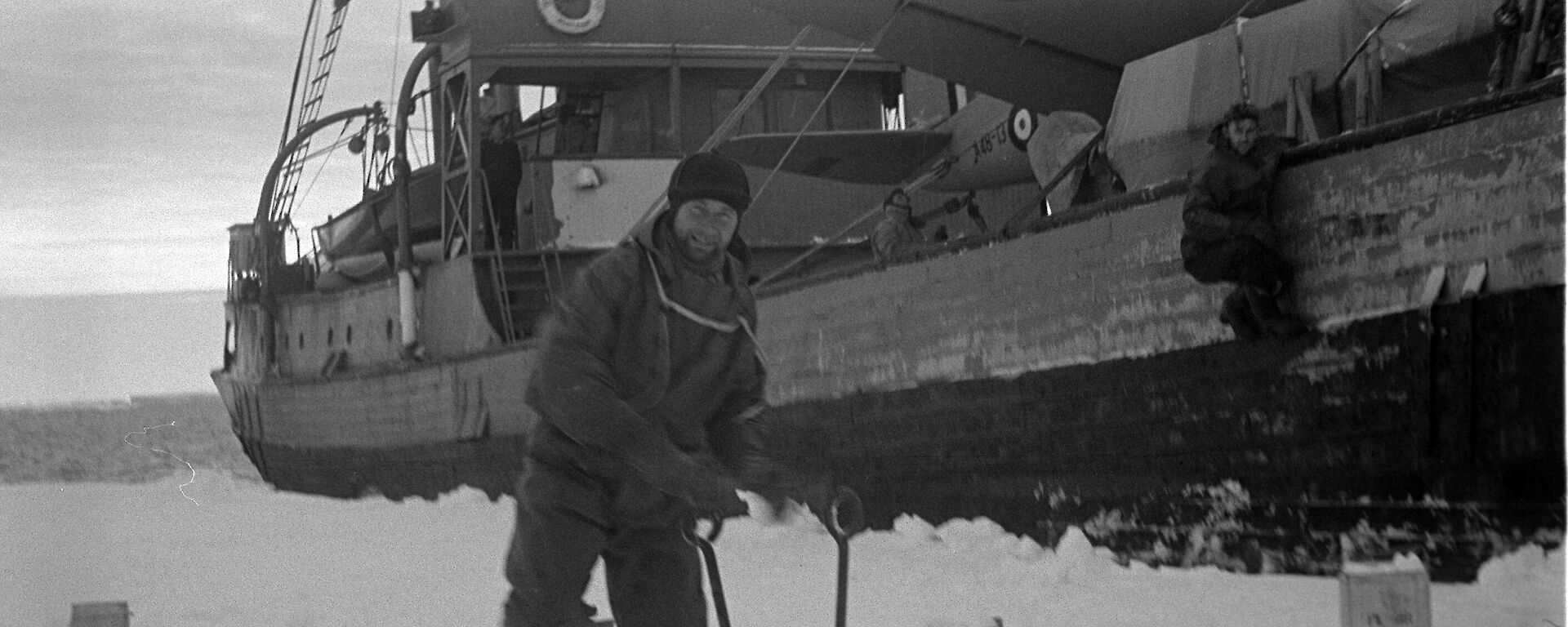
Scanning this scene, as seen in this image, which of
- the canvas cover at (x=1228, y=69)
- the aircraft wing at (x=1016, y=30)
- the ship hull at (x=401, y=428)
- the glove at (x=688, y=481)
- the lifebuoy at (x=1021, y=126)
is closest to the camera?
the glove at (x=688, y=481)

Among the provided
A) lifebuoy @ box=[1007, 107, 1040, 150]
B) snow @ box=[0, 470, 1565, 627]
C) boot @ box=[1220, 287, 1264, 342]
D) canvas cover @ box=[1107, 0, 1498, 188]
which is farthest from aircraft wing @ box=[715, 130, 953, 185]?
boot @ box=[1220, 287, 1264, 342]

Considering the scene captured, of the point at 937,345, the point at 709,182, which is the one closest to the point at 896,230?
the point at 937,345

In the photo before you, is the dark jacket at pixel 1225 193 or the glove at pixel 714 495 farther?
the dark jacket at pixel 1225 193

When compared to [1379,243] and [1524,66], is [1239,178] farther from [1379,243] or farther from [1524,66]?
[1524,66]

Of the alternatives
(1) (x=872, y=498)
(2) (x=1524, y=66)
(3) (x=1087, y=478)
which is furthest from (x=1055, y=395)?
(2) (x=1524, y=66)

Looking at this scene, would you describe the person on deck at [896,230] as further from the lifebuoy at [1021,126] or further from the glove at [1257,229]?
the glove at [1257,229]

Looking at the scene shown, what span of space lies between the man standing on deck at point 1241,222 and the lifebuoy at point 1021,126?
236 centimetres

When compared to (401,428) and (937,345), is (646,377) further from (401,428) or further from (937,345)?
(401,428)

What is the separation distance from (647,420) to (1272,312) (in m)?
2.55

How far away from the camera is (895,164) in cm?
854

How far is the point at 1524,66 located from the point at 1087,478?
1.88 m

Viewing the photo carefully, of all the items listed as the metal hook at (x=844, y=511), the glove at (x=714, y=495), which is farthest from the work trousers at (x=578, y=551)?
the metal hook at (x=844, y=511)

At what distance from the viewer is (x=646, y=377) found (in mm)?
3230

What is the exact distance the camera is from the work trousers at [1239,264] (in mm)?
5000
